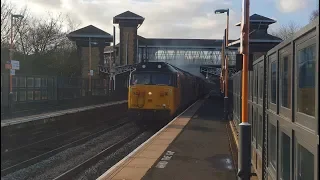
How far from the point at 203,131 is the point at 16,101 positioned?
40.2 ft

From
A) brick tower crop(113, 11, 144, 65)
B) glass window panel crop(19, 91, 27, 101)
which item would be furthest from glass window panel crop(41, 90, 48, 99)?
brick tower crop(113, 11, 144, 65)

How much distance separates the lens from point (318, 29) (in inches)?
126

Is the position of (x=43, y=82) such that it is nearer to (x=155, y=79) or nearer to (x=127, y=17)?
(x=155, y=79)

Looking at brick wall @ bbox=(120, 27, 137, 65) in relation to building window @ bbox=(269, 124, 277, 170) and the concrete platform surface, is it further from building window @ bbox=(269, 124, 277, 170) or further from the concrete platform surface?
building window @ bbox=(269, 124, 277, 170)

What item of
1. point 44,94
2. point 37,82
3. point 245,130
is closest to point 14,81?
point 37,82

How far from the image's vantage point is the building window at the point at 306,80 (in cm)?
351

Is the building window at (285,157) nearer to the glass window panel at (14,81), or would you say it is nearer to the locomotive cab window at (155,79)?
the locomotive cab window at (155,79)

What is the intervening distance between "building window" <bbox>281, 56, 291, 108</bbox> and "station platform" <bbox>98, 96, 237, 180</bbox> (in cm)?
399

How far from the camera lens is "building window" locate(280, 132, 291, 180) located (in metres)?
4.71

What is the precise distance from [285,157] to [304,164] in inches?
40.1

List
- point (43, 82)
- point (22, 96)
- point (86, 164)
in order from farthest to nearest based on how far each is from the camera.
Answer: point (43, 82) → point (22, 96) → point (86, 164)

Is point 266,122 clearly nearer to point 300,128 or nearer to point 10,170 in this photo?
point 300,128

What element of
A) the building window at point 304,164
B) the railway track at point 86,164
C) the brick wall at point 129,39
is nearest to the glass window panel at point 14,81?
the railway track at point 86,164

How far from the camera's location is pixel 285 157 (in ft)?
16.1
